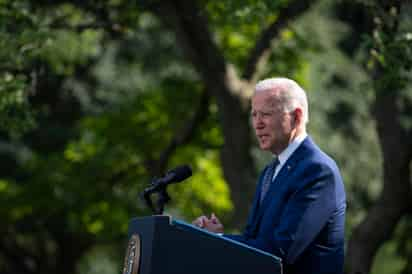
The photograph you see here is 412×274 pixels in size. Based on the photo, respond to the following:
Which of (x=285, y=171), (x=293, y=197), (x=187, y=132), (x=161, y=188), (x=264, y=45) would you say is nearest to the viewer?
(x=161, y=188)

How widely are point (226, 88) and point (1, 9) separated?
376 centimetres

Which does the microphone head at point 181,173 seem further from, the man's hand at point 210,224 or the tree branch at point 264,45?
the tree branch at point 264,45

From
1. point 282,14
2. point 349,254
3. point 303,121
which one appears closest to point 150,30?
point 282,14

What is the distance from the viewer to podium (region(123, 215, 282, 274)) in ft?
13.9

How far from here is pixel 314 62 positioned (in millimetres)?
20969

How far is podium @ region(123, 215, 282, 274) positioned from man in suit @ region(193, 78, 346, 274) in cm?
22

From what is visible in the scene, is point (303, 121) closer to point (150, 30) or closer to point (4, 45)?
point (4, 45)

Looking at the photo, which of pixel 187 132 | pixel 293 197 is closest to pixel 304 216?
pixel 293 197

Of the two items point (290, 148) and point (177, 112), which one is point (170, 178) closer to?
point (290, 148)

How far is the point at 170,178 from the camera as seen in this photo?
4.52m

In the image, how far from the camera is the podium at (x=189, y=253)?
4.25 m

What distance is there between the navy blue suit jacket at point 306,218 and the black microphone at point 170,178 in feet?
1.47

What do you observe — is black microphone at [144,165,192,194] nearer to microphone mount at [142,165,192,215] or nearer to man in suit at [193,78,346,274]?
microphone mount at [142,165,192,215]

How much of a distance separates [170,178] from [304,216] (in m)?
0.64
